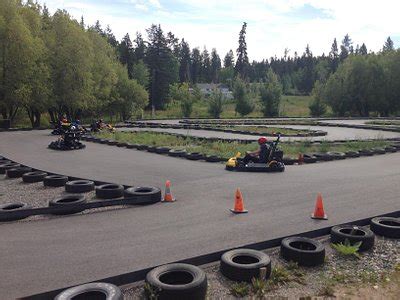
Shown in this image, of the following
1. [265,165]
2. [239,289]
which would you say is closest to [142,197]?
[239,289]

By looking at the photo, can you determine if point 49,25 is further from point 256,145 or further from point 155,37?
point 155,37

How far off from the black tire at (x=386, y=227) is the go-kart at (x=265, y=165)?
17.2 feet

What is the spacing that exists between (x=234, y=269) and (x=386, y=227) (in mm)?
3278

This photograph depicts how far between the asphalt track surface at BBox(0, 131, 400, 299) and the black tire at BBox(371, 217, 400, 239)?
1.63 ft

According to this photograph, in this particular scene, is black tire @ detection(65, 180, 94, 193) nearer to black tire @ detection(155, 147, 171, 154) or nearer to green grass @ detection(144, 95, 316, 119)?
black tire @ detection(155, 147, 171, 154)

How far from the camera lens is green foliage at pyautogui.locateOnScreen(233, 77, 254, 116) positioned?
52.6 meters

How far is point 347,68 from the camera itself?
55.3 meters

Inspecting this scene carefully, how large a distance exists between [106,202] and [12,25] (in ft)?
93.2

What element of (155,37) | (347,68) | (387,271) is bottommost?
(387,271)

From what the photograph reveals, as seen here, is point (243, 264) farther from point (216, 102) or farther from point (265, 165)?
point (216, 102)

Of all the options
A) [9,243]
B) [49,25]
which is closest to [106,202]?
[9,243]

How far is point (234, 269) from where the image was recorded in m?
4.87

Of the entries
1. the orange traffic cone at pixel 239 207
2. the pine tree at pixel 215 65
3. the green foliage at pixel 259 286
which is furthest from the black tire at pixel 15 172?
the pine tree at pixel 215 65

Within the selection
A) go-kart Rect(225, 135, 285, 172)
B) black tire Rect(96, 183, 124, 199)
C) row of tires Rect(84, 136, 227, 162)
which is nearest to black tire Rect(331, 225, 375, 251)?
black tire Rect(96, 183, 124, 199)
